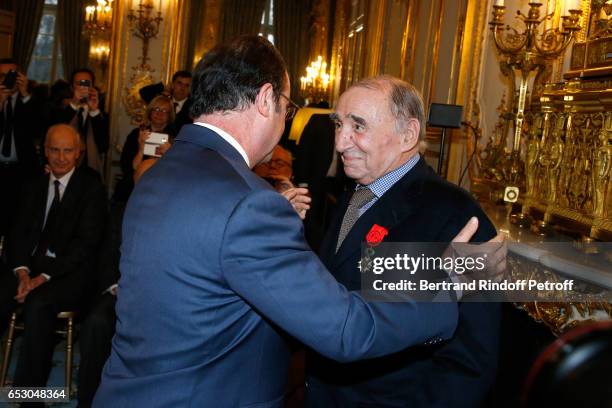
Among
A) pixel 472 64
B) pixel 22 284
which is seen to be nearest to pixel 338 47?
pixel 472 64

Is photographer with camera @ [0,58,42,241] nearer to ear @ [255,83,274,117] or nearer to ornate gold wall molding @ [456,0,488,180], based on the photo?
ornate gold wall molding @ [456,0,488,180]

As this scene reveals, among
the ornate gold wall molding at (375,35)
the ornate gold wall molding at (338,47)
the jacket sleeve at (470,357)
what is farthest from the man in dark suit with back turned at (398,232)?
the ornate gold wall molding at (338,47)

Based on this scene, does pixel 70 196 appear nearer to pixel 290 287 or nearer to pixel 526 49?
pixel 526 49

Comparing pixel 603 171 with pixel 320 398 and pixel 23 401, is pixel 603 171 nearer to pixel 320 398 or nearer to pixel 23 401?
pixel 320 398

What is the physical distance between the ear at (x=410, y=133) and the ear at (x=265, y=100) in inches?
21.2

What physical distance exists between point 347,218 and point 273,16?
13.8 meters

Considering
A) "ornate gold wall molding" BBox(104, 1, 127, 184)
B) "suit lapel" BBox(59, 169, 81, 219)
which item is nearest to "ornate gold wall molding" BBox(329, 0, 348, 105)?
"ornate gold wall molding" BBox(104, 1, 127, 184)

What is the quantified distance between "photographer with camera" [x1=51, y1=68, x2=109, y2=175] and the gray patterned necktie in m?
4.64

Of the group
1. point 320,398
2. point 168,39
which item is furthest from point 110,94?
point 320,398

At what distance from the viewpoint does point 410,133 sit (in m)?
1.96

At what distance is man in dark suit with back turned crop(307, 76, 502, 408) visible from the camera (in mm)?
1683

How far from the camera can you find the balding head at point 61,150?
438 cm

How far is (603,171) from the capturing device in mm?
2533

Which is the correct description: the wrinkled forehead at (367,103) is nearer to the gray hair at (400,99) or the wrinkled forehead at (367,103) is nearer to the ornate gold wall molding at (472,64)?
the gray hair at (400,99)
